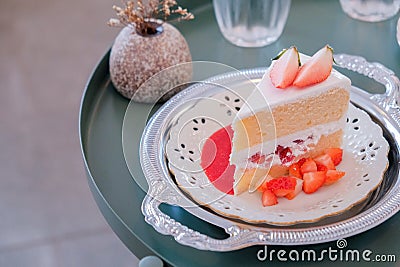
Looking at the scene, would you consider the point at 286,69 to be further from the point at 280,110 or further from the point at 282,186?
the point at 282,186

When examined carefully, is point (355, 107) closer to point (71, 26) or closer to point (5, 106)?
point (5, 106)

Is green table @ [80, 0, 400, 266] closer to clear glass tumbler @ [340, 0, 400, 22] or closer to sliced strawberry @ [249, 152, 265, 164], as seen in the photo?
clear glass tumbler @ [340, 0, 400, 22]

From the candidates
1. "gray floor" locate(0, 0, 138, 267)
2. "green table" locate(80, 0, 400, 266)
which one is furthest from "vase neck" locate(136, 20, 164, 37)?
"gray floor" locate(0, 0, 138, 267)

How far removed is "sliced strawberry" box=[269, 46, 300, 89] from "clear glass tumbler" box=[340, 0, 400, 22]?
19.9 inches

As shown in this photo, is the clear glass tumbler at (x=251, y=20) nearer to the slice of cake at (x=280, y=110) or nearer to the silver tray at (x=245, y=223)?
the silver tray at (x=245, y=223)

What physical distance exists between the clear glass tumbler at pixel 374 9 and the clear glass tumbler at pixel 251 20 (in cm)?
18

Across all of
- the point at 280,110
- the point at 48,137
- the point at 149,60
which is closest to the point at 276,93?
the point at 280,110

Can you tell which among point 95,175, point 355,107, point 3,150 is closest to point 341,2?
point 355,107

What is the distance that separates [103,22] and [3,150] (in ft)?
2.41

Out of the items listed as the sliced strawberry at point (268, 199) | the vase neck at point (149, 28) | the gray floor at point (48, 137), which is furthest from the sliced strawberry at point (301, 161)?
the gray floor at point (48, 137)

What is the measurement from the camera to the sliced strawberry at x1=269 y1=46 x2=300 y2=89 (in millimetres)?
1130

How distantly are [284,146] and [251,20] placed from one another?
0.43 meters

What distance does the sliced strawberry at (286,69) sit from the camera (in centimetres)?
113

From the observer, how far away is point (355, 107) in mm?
1266
